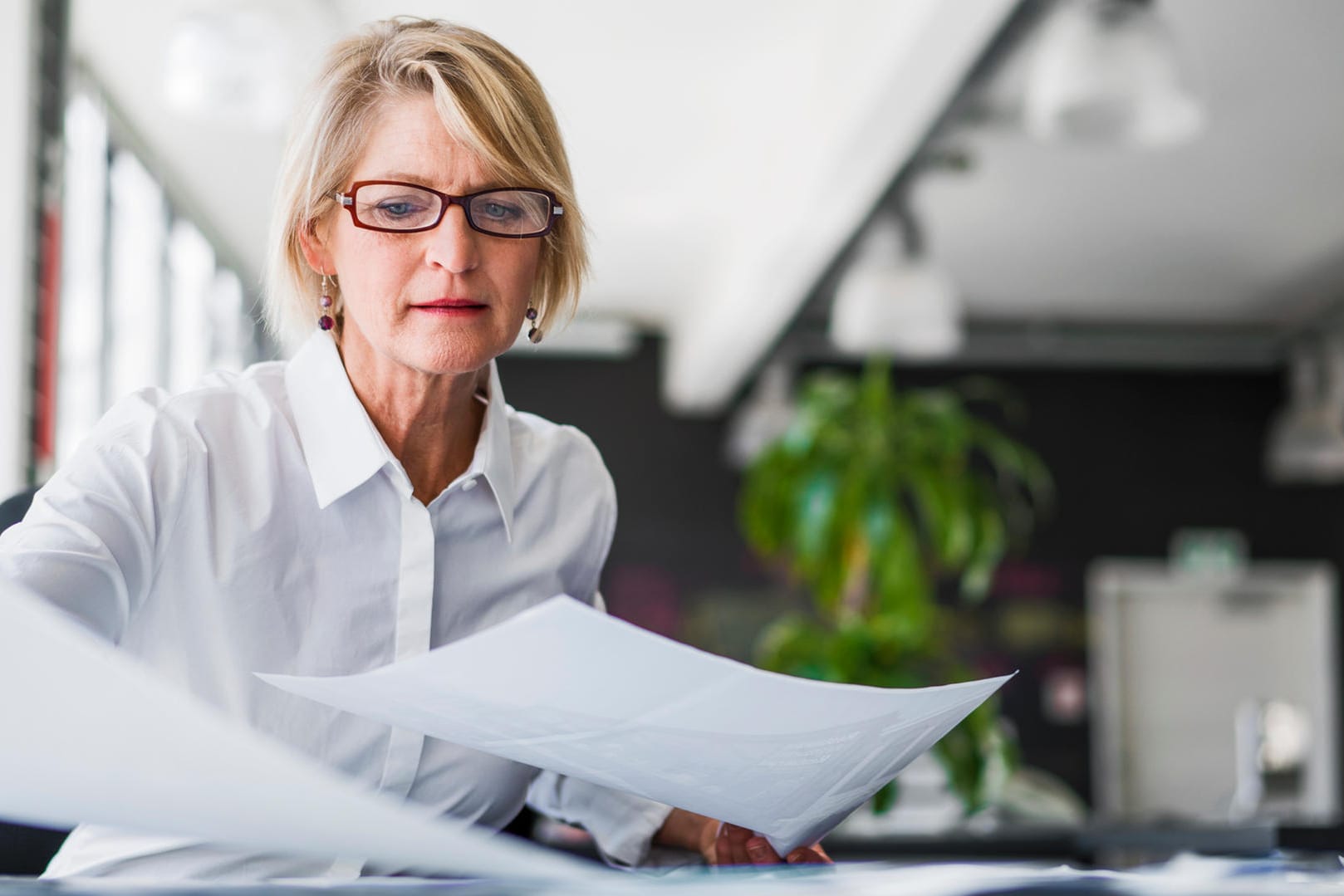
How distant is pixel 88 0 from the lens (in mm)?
4535

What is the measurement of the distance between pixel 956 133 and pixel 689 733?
516cm

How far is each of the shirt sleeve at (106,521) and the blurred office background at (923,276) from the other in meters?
0.31

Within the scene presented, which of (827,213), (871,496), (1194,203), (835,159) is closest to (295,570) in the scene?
(835,159)

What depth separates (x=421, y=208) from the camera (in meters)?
0.93

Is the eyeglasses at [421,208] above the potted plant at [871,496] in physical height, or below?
above

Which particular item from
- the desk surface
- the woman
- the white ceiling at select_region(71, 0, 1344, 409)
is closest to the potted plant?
the white ceiling at select_region(71, 0, 1344, 409)

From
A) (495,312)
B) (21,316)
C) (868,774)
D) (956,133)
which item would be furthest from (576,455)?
(956,133)

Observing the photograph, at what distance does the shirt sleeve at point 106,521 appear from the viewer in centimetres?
77

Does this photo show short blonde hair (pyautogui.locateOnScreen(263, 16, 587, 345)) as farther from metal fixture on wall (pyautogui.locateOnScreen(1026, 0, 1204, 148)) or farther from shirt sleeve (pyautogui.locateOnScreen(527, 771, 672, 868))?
metal fixture on wall (pyautogui.locateOnScreen(1026, 0, 1204, 148))

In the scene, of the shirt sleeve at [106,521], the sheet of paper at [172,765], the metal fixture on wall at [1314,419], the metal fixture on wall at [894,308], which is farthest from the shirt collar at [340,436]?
the metal fixture on wall at [1314,419]

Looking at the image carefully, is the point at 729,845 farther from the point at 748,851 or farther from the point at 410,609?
the point at 410,609

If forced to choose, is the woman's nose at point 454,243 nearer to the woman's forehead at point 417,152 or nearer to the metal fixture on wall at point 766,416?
the woman's forehead at point 417,152

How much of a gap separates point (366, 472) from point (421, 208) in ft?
0.66

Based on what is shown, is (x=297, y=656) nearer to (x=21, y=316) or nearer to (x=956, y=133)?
(x=21, y=316)
